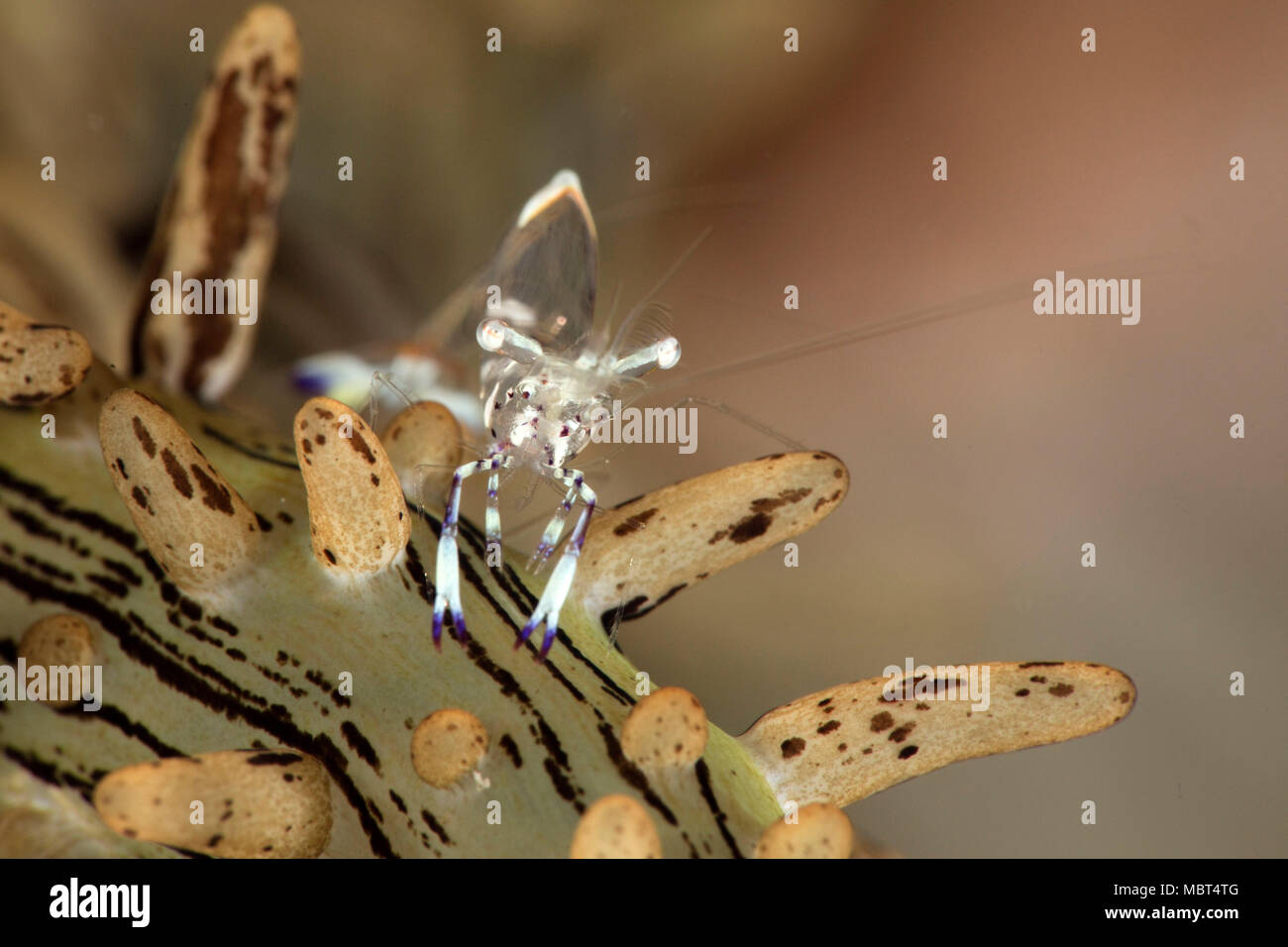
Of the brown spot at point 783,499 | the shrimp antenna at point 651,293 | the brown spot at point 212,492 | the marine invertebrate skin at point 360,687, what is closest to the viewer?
the marine invertebrate skin at point 360,687

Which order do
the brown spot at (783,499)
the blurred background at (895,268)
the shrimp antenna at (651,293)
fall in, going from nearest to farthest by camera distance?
the brown spot at (783,499) < the shrimp antenna at (651,293) < the blurred background at (895,268)

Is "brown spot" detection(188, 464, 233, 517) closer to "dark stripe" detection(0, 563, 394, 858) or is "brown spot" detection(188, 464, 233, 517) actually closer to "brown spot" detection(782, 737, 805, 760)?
"dark stripe" detection(0, 563, 394, 858)

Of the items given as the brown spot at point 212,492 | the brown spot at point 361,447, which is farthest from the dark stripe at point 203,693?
the brown spot at point 361,447

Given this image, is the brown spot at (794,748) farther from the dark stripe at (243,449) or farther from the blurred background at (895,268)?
the dark stripe at (243,449)

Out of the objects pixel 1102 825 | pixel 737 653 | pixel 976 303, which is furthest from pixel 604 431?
pixel 1102 825

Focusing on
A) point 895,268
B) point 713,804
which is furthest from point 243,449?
point 895,268

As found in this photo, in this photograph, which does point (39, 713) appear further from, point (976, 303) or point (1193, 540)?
point (1193, 540)
